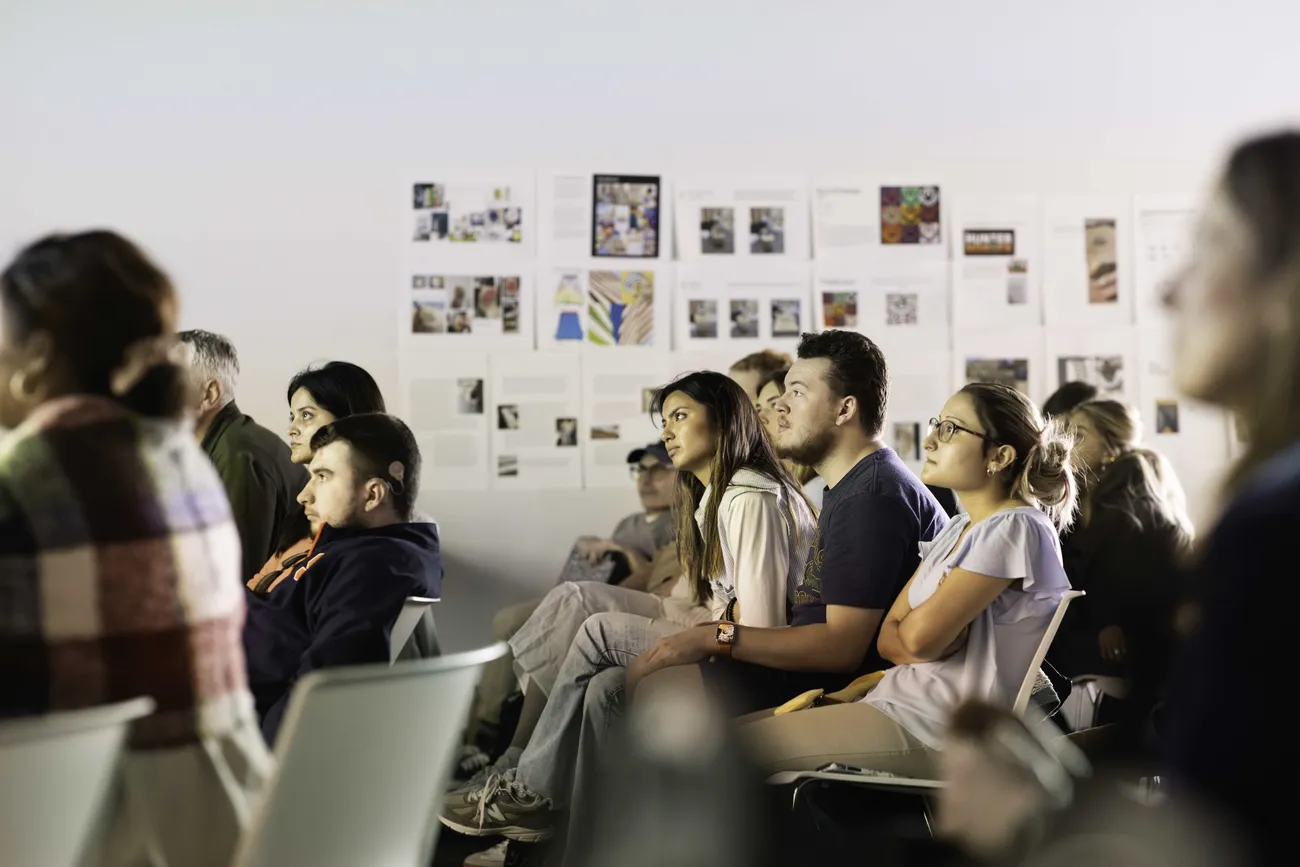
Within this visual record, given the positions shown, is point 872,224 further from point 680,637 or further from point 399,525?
point 399,525

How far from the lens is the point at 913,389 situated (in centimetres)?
541

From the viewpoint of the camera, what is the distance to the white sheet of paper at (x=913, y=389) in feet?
17.8

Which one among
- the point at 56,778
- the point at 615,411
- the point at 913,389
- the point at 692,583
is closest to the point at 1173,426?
the point at 913,389

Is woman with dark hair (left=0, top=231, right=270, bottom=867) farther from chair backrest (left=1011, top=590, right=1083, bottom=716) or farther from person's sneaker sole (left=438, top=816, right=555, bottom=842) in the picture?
person's sneaker sole (left=438, top=816, right=555, bottom=842)

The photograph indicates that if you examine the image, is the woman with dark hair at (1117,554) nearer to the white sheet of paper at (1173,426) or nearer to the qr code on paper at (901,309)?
the qr code on paper at (901,309)

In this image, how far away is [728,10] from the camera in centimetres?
540

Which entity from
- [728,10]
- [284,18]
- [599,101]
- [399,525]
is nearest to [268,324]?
[284,18]

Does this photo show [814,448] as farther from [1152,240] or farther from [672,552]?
[1152,240]

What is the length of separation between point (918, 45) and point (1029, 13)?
1.64 ft

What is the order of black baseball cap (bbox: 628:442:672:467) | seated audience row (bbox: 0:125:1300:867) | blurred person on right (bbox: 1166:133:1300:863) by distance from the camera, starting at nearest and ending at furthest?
1. blurred person on right (bbox: 1166:133:1300:863)
2. seated audience row (bbox: 0:125:1300:867)
3. black baseball cap (bbox: 628:442:672:467)

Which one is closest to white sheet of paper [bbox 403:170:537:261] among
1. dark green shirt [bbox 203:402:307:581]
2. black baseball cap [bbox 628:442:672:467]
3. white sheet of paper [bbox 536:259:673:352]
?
white sheet of paper [bbox 536:259:673:352]

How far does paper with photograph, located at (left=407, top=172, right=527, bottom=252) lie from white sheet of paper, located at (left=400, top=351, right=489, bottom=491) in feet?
1.52

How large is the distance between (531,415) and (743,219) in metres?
1.19

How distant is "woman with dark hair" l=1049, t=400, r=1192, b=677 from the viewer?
3.56 metres
